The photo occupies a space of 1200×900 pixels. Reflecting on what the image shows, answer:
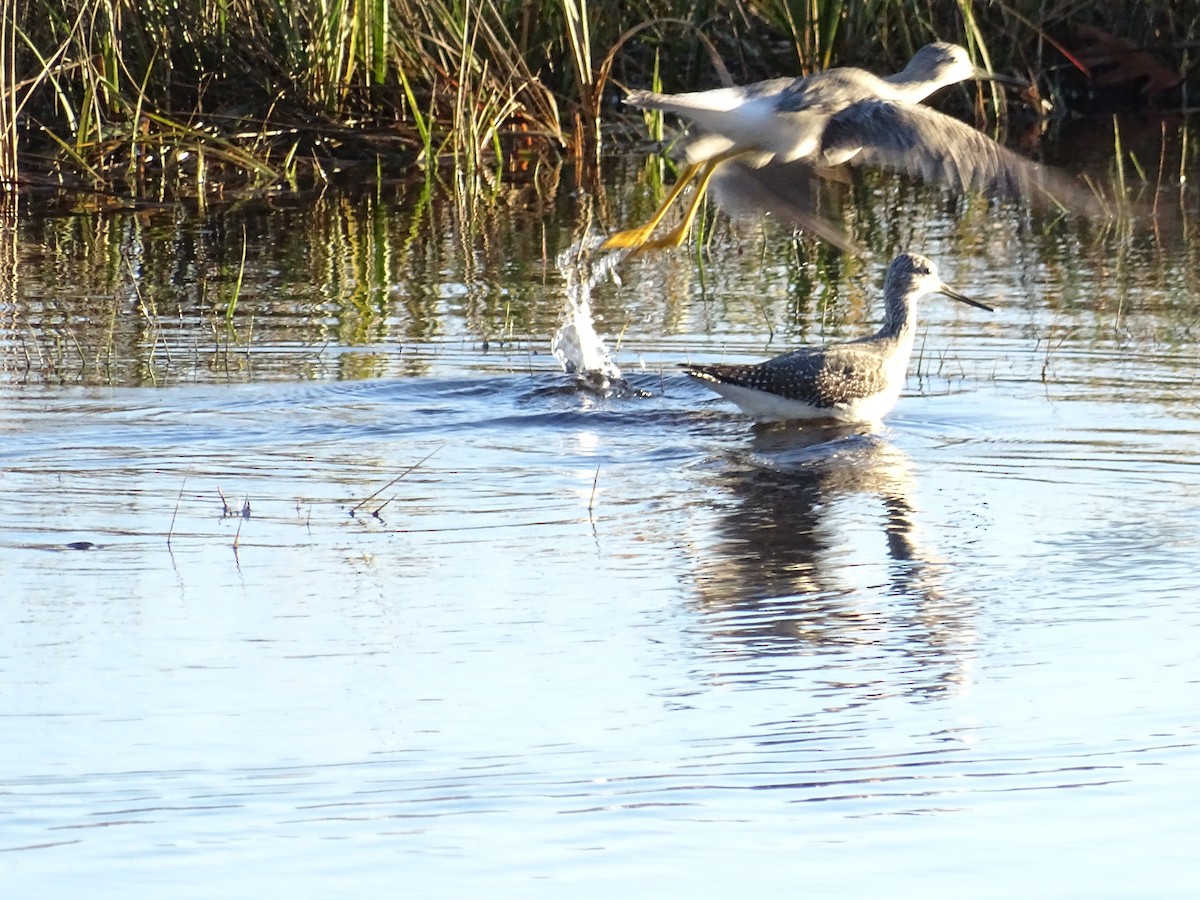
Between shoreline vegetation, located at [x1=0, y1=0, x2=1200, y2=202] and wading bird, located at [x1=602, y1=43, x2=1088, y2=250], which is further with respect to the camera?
shoreline vegetation, located at [x1=0, y1=0, x2=1200, y2=202]

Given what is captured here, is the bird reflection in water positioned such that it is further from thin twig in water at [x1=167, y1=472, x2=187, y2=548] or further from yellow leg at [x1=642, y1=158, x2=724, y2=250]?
thin twig in water at [x1=167, y1=472, x2=187, y2=548]

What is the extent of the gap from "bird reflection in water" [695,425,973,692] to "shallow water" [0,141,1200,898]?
2cm

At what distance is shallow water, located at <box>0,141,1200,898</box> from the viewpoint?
129 inches

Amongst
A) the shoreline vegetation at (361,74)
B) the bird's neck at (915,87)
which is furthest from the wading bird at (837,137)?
the shoreline vegetation at (361,74)

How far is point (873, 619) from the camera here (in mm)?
4500

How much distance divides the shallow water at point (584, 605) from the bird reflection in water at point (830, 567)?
0.05 feet

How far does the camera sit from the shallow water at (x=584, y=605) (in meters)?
3.28

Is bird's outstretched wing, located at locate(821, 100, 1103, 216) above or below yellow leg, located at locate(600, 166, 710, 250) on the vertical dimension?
above

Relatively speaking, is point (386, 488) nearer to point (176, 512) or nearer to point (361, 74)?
point (176, 512)

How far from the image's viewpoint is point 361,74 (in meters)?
12.8

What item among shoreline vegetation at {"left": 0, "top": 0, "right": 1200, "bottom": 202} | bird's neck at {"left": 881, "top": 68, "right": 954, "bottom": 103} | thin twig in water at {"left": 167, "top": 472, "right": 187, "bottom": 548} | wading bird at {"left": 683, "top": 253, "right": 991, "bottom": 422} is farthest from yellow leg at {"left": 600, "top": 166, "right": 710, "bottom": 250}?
shoreline vegetation at {"left": 0, "top": 0, "right": 1200, "bottom": 202}

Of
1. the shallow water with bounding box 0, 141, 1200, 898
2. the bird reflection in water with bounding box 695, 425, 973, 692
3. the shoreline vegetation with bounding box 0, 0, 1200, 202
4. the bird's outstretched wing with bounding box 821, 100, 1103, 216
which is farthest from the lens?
the shoreline vegetation with bounding box 0, 0, 1200, 202

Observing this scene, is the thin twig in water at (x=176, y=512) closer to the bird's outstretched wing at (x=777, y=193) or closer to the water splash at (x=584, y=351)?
the water splash at (x=584, y=351)

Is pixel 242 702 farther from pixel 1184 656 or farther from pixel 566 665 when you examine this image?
pixel 1184 656
